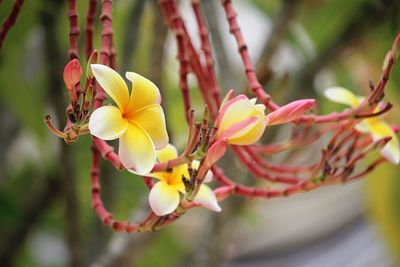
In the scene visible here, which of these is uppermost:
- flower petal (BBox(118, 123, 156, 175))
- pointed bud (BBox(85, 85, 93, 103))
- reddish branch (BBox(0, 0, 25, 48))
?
reddish branch (BBox(0, 0, 25, 48))

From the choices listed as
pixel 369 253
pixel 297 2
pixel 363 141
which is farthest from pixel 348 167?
pixel 369 253

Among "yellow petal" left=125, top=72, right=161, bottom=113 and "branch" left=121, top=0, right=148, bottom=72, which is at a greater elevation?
"yellow petal" left=125, top=72, right=161, bottom=113

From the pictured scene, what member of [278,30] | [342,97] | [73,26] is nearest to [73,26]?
[73,26]

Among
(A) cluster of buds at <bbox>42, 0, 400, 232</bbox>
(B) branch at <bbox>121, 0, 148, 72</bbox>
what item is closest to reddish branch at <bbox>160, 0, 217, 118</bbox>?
(A) cluster of buds at <bbox>42, 0, 400, 232</bbox>

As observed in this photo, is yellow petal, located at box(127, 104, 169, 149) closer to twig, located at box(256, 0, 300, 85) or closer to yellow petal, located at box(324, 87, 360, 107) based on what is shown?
yellow petal, located at box(324, 87, 360, 107)

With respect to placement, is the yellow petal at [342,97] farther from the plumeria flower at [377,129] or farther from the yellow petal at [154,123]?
the yellow petal at [154,123]

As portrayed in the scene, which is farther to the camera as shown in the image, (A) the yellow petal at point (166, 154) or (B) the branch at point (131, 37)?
(B) the branch at point (131, 37)

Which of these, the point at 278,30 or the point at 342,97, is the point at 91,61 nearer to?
the point at 342,97

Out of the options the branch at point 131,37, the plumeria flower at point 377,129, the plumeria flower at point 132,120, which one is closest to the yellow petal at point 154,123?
the plumeria flower at point 132,120

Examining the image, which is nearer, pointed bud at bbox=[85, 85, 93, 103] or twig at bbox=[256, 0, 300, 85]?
pointed bud at bbox=[85, 85, 93, 103]
